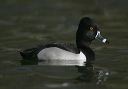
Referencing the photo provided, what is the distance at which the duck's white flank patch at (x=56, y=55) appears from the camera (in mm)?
15828

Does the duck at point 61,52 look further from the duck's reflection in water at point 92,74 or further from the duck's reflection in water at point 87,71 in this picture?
the duck's reflection in water at point 92,74

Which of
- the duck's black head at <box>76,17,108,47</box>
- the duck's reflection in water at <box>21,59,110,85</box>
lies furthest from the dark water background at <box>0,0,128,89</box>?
the duck's black head at <box>76,17,108,47</box>

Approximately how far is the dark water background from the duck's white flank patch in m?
0.51

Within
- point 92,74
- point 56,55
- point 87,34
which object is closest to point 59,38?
point 87,34

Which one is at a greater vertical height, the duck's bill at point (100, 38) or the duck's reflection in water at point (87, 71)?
the duck's bill at point (100, 38)

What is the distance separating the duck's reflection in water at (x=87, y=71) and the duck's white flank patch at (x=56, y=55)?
0.13 m

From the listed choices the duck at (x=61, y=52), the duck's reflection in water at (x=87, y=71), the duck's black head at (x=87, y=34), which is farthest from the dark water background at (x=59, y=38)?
the duck's black head at (x=87, y=34)

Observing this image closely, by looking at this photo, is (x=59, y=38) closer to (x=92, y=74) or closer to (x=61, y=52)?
(x=61, y=52)

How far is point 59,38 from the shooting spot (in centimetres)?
1923

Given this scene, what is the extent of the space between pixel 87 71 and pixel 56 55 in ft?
3.96

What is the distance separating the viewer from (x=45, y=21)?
22.3 m

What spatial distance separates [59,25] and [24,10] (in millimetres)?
2870

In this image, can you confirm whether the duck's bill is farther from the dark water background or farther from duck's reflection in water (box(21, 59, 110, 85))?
duck's reflection in water (box(21, 59, 110, 85))

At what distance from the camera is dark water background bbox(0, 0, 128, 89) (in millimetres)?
13805
